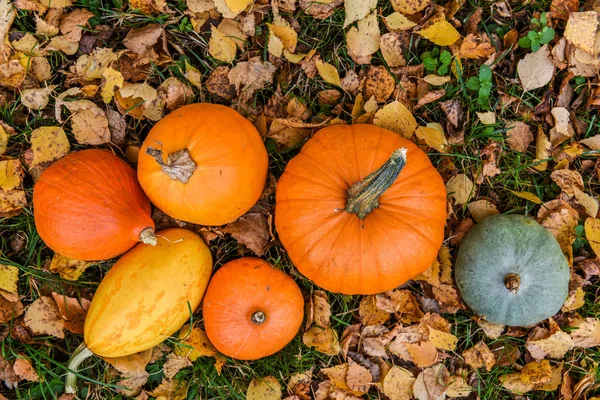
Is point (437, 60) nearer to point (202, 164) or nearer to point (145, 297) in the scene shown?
point (202, 164)

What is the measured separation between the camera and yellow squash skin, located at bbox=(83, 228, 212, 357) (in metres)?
2.60

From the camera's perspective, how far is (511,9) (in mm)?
3080

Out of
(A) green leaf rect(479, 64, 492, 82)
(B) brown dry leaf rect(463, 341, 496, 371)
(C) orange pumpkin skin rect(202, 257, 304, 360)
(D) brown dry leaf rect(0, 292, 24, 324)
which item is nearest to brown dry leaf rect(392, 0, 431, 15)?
(A) green leaf rect(479, 64, 492, 82)

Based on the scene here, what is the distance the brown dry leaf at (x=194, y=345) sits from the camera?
9.78 feet

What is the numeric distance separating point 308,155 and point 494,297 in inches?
47.3

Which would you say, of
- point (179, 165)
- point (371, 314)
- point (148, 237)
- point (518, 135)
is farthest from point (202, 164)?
point (518, 135)

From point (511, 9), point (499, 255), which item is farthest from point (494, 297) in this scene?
point (511, 9)

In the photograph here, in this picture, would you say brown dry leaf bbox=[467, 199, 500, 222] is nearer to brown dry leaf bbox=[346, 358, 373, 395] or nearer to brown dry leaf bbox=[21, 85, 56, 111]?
brown dry leaf bbox=[346, 358, 373, 395]

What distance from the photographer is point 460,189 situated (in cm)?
304

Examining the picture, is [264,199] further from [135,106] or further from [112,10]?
[112,10]

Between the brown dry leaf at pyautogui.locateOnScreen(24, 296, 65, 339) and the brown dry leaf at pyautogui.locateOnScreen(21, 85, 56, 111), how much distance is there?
3.51 feet

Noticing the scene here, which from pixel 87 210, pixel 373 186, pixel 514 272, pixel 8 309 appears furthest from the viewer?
pixel 8 309

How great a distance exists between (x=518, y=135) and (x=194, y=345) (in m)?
2.19

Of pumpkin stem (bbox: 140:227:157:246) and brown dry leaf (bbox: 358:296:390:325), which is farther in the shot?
brown dry leaf (bbox: 358:296:390:325)
